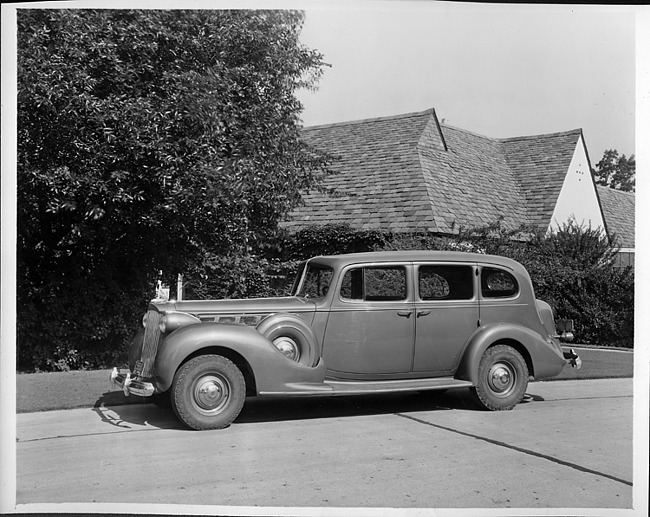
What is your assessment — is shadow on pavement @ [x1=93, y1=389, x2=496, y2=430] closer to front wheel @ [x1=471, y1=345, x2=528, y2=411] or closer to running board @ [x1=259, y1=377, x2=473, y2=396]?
front wheel @ [x1=471, y1=345, x2=528, y2=411]

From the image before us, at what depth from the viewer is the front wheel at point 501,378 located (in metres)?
6.89

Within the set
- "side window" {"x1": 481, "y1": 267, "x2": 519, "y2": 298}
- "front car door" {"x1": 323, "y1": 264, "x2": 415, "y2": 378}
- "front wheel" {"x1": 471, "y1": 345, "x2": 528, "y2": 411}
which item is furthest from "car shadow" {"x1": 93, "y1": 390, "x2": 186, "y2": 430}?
"side window" {"x1": 481, "y1": 267, "x2": 519, "y2": 298}

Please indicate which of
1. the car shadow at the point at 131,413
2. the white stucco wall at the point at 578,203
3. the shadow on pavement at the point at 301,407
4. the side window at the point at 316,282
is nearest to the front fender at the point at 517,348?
the shadow on pavement at the point at 301,407

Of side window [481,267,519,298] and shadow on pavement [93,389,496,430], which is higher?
side window [481,267,519,298]

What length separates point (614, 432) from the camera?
6.18 metres

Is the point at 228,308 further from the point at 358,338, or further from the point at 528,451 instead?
the point at 528,451

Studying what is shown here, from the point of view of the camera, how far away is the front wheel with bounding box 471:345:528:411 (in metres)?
6.89

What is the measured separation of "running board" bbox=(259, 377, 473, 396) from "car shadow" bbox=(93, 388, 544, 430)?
1.18 ft

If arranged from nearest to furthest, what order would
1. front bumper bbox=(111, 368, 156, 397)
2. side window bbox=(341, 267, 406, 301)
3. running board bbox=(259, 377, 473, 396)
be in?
1. front bumper bbox=(111, 368, 156, 397)
2. running board bbox=(259, 377, 473, 396)
3. side window bbox=(341, 267, 406, 301)

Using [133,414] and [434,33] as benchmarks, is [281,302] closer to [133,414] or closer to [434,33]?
[133,414]

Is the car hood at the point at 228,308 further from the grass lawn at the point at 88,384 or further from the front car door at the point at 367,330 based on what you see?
the grass lawn at the point at 88,384

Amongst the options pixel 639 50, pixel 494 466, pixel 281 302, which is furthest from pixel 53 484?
pixel 639 50

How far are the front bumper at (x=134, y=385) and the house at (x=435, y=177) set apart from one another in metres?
3.05

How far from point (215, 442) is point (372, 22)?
141 inches
